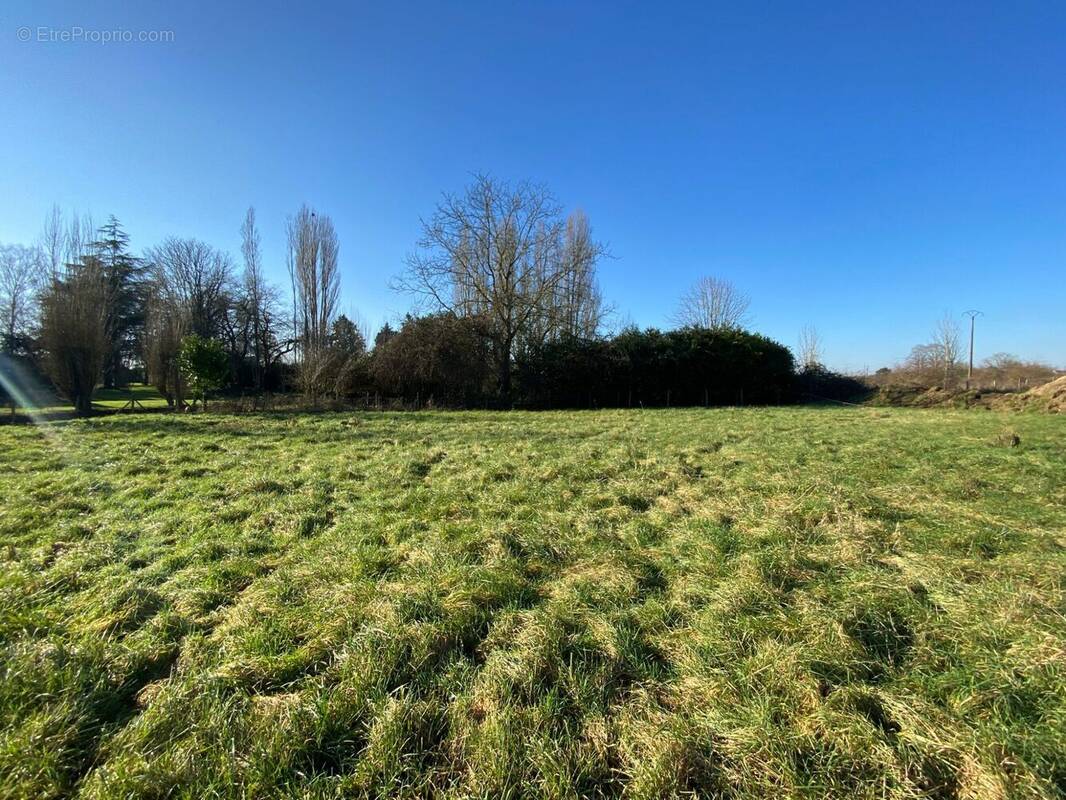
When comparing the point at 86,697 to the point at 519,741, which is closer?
the point at 519,741

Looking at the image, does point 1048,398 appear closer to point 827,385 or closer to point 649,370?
point 827,385

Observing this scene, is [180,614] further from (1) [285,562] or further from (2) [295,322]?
(2) [295,322]

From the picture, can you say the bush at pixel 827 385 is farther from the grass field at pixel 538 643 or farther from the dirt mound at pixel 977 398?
the grass field at pixel 538 643

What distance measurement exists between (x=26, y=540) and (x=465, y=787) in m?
4.46

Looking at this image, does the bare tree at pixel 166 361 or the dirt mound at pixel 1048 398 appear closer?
the dirt mound at pixel 1048 398

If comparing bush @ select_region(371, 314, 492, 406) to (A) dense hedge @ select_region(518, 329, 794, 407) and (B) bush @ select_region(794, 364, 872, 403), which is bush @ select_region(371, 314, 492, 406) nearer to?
(A) dense hedge @ select_region(518, 329, 794, 407)

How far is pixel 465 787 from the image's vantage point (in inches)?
56.7

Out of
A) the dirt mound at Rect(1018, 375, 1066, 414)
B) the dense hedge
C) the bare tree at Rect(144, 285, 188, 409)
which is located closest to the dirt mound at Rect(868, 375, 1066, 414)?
the dirt mound at Rect(1018, 375, 1066, 414)

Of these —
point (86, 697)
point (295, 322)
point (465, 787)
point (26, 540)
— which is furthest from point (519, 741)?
point (295, 322)

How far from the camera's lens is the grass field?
58.4 inches

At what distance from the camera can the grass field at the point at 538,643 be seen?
1482 millimetres

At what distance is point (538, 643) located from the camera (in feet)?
6.95

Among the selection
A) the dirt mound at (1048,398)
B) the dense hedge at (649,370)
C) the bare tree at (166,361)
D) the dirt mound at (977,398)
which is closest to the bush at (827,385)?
the dirt mound at (977,398)

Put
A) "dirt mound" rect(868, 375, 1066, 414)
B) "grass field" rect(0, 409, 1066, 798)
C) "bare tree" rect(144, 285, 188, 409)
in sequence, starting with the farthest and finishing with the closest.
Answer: "bare tree" rect(144, 285, 188, 409), "dirt mound" rect(868, 375, 1066, 414), "grass field" rect(0, 409, 1066, 798)
